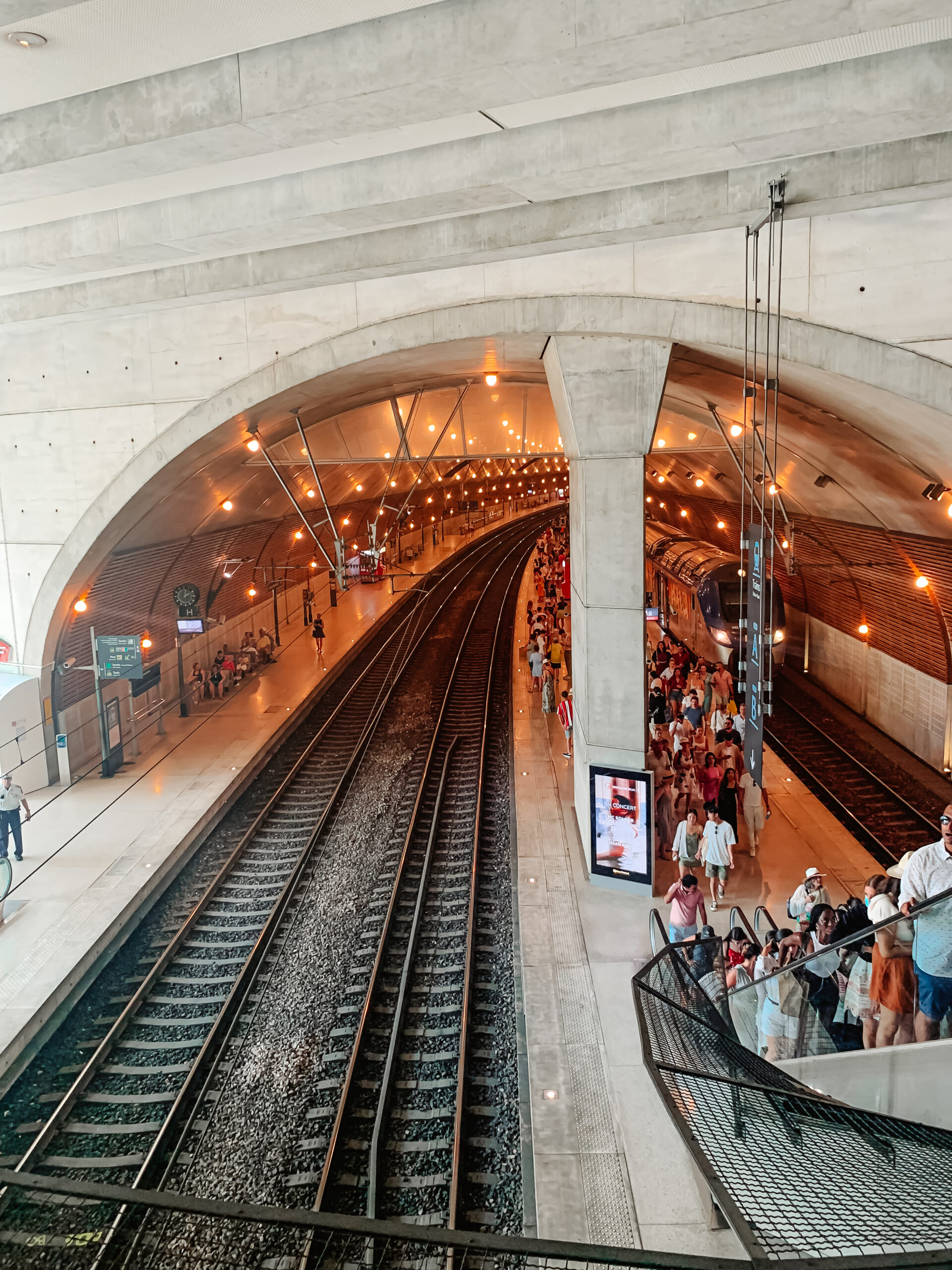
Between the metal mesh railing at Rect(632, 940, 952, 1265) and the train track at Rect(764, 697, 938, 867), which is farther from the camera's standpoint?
the train track at Rect(764, 697, 938, 867)

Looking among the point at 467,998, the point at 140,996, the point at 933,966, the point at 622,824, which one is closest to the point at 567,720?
the point at 622,824

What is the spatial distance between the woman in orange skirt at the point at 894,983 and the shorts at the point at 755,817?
6176mm

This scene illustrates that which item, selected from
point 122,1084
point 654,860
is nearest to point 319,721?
point 654,860

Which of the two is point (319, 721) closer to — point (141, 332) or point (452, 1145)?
point (141, 332)

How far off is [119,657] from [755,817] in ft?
33.6

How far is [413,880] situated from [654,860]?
299 centimetres

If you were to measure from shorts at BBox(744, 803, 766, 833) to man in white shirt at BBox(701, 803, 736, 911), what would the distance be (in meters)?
0.97

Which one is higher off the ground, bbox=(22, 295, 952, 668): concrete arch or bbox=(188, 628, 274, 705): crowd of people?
bbox=(22, 295, 952, 668): concrete arch

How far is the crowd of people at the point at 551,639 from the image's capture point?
1705 cm

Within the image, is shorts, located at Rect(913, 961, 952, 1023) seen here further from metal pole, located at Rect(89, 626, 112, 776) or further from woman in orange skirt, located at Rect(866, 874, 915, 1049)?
metal pole, located at Rect(89, 626, 112, 776)

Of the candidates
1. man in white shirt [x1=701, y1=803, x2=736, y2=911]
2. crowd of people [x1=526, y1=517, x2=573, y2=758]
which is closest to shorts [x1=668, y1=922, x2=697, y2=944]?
man in white shirt [x1=701, y1=803, x2=736, y2=911]

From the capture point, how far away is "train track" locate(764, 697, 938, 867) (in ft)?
42.6

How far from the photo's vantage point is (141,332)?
12.8m

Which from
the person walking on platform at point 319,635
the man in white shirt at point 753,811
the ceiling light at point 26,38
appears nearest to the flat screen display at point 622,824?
the man in white shirt at point 753,811
